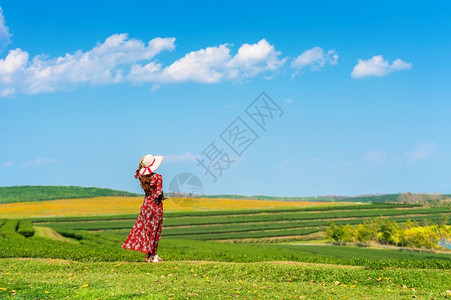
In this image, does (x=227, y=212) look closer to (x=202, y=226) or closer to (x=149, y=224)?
(x=202, y=226)

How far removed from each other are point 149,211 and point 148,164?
1.30 metres

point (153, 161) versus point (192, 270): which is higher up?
point (153, 161)

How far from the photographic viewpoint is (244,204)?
7100 centimetres

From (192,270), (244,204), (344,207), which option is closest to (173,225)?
(244,204)

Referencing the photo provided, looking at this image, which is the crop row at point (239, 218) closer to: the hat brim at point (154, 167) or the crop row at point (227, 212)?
the crop row at point (227, 212)

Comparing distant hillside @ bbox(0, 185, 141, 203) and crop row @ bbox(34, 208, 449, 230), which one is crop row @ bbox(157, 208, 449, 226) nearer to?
crop row @ bbox(34, 208, 449, 230)

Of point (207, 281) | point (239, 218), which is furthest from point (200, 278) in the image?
point (239, 218)

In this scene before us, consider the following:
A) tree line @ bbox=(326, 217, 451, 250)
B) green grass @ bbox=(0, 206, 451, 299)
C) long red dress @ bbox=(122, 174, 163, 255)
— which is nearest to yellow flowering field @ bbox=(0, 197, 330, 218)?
tree line @ bbox=(326, 217, 451, 250)

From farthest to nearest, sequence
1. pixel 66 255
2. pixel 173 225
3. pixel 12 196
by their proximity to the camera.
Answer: pixel 12 196, pixel 173 225, pixel 66 255

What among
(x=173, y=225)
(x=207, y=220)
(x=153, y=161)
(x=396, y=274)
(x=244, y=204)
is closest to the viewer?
(x=396, y=274)

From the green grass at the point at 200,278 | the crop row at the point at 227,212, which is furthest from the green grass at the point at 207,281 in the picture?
the crop row at the point at 227,212

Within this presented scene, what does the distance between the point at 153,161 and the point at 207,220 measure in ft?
133

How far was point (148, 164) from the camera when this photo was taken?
1229cm

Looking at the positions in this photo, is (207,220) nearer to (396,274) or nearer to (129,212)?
(129,212)
